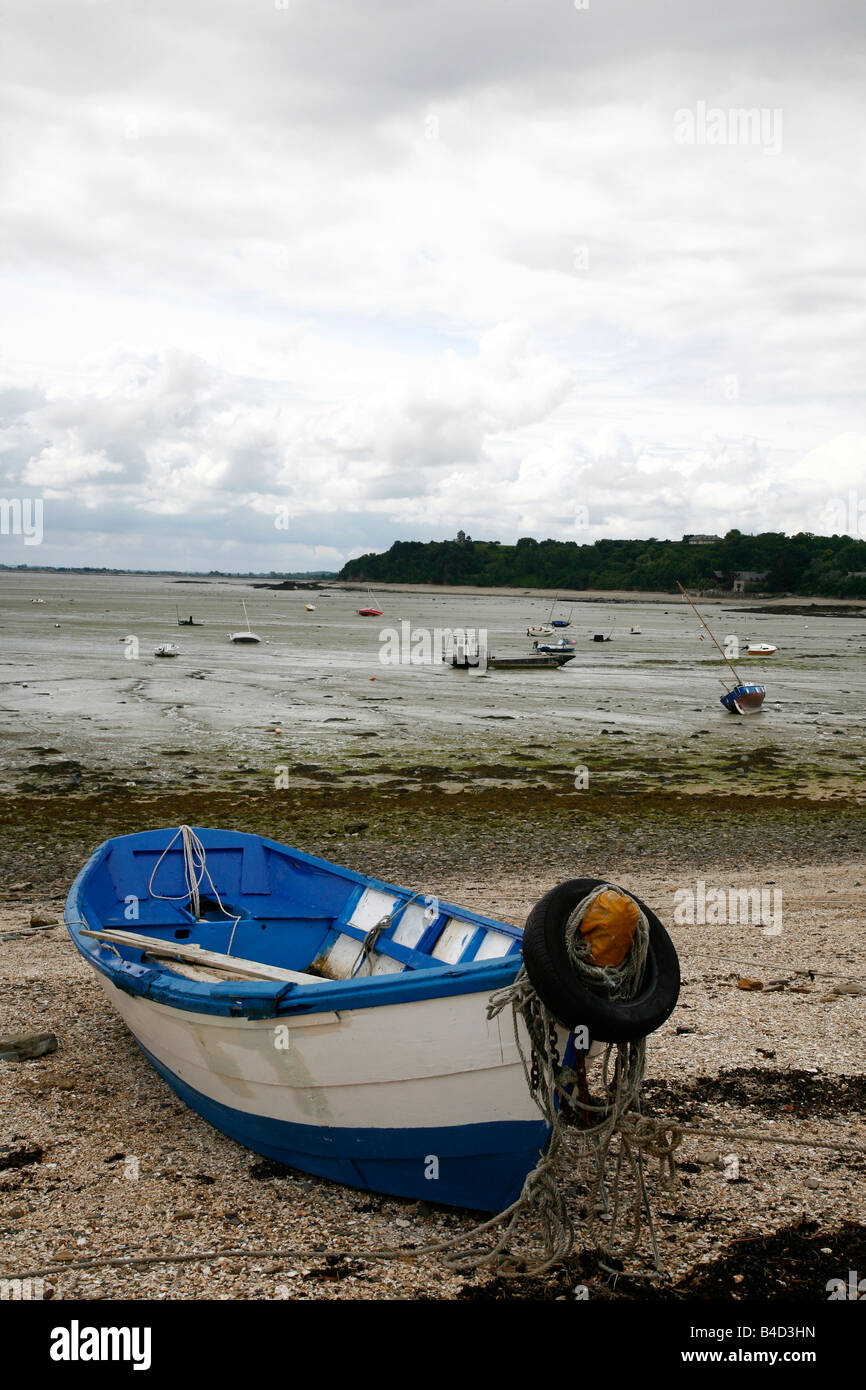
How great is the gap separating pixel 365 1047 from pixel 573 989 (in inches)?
56.3

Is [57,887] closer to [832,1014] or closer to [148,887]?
[148,887]

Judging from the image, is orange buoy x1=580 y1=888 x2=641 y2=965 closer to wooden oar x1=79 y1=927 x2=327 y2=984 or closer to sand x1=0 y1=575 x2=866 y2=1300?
sand x1=0 y1=575 x2=866 y2=1300

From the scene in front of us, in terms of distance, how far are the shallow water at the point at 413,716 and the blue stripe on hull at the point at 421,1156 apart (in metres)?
15.0

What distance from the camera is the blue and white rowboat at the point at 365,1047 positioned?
5410mm

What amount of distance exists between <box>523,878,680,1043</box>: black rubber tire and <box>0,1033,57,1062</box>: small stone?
510 cm

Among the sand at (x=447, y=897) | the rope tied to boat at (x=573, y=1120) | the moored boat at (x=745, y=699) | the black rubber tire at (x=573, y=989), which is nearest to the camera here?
the black rubber tire at (x=573, y=989)

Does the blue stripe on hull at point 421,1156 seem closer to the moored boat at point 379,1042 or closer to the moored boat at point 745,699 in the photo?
the moored boat at point 379,1042

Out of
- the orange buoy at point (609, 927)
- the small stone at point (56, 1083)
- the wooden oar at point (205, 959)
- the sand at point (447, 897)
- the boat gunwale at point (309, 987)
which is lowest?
the small stone at point (56, 1083)

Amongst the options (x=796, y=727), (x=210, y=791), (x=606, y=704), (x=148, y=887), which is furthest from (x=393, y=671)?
(x=148, y=887)

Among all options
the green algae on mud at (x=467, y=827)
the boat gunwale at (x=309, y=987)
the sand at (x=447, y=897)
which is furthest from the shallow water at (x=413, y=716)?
the boat gunwale at (x=309, y=987)

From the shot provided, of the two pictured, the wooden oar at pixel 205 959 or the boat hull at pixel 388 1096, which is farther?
the wooden oar at pixel 205 959

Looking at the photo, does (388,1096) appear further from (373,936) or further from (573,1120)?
(373,936)

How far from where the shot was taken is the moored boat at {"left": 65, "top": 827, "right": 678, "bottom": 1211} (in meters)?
5.35

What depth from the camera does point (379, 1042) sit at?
18.4 feet
